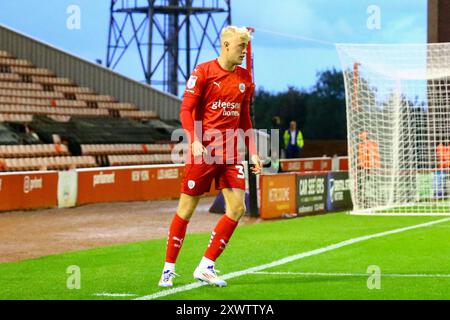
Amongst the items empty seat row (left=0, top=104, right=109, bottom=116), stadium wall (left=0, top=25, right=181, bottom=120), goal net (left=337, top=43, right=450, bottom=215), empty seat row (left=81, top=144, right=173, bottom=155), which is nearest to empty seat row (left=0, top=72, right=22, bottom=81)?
empty seat row (left=0, top=104, right=109, bottom=116)

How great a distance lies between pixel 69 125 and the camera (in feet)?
108

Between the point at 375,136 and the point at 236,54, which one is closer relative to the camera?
the point at 236,54

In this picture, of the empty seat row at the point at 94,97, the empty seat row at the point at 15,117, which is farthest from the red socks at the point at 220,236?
the empty seat row at the point at 94,97

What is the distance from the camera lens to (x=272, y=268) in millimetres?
11109

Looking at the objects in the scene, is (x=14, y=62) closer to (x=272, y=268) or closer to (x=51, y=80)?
(x=51, y=80)

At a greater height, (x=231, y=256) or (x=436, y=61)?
(x=436, y=61)

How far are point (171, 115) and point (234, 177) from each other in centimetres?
2950

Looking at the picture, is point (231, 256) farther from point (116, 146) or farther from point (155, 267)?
point (116, 146)

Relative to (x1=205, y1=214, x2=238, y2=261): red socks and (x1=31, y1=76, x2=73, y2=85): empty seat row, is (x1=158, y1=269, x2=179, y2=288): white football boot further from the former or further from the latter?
(x1=31, y1=76, x2=73, y2=85): empty seat row

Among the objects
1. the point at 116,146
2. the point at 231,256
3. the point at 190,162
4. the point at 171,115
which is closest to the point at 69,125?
the point at 116,146

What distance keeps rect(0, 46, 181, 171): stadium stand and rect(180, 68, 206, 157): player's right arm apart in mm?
18340

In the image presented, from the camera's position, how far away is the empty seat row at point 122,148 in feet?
104

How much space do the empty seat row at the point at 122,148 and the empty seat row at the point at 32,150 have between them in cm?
104

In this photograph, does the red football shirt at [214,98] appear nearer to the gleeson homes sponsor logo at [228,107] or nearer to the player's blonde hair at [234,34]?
the gleeson homes sponsor logo at [228,107]
